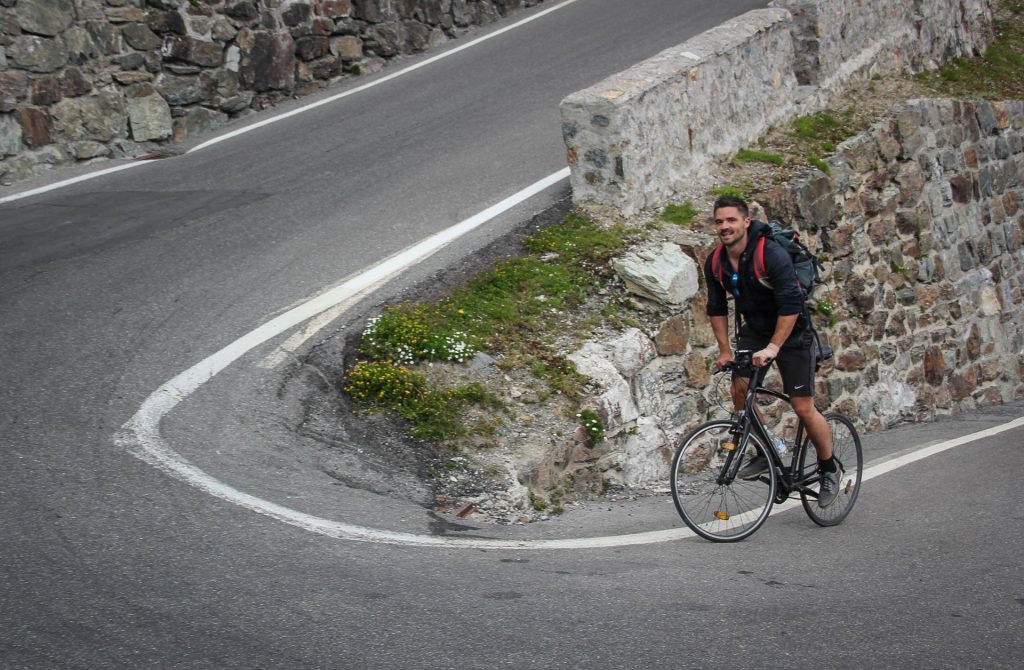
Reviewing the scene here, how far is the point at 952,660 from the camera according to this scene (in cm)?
432

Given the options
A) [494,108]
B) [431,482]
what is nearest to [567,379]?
[431,482]

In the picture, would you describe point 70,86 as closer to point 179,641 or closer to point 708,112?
point 708,112

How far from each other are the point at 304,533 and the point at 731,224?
297 cm

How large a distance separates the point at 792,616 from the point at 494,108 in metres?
9.46

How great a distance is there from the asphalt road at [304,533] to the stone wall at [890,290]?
2.76 ft

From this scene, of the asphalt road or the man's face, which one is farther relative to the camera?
the man's face

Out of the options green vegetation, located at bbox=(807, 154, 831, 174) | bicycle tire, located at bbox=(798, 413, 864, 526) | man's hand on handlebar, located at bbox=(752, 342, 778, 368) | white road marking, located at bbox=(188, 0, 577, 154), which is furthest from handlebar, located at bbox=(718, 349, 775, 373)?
white road marking, located at bbox=(188, 0, 577, 154)

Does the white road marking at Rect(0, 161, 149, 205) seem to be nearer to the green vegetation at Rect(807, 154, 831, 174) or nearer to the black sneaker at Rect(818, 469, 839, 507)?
the green vegetation at Rect(807, 154, 831, 174)

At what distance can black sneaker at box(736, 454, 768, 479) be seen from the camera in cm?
623

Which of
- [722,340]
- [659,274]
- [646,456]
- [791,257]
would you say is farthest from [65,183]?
[791,257]

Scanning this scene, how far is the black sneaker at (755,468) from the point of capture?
20.4ft

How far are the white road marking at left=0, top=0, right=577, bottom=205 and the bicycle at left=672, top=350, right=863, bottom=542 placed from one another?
8.19 metres

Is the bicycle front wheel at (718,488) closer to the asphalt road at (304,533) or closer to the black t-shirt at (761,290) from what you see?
the asphalt road at (304,533)

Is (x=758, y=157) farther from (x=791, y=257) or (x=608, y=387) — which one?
(x=791, y=257)
